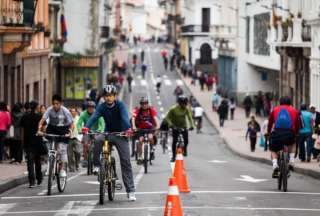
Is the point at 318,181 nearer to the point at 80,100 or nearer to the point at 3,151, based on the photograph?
the point at 3,151

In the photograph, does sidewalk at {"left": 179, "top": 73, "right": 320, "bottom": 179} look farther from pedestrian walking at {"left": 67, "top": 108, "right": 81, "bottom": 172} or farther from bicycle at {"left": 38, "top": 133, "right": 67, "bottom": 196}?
bicycle at {"left": 38, "top": 133, "right": 67, "bottom": 196}

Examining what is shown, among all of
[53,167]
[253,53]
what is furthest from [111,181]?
[253,53]

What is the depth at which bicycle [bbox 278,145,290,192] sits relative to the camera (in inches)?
843

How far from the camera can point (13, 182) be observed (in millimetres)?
24094

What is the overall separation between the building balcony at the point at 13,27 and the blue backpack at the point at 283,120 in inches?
699

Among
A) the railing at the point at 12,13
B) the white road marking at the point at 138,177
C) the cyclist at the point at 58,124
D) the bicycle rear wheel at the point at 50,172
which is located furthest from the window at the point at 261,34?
the bicycle rear wheel at the point at 50,172

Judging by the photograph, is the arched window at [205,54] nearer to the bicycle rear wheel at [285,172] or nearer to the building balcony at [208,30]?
the building balcony at [208,30]

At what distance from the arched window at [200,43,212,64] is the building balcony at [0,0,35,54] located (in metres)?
78.6

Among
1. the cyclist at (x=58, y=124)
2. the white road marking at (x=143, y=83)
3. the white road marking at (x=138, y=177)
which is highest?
the cyclist at (x=58, y=124)

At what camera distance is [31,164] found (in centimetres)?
2308

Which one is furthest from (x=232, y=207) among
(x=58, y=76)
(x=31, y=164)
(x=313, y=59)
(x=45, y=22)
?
(x=58, y=76)

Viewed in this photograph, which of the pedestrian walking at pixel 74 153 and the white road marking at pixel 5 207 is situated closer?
the white road marking at pixel 5 207

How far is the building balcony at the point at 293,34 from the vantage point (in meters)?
50.2

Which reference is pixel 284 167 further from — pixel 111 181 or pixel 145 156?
pixel 145 156
